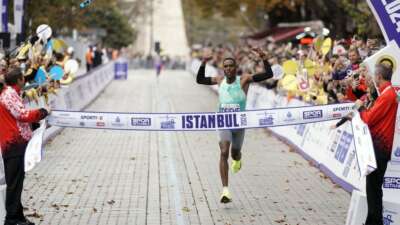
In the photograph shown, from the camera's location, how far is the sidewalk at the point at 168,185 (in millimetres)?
10148

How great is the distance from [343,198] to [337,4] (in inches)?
941

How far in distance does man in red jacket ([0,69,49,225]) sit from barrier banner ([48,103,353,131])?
3.36 feet

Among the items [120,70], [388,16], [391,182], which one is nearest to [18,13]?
[388,16]

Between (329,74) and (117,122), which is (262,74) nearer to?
(117,122)

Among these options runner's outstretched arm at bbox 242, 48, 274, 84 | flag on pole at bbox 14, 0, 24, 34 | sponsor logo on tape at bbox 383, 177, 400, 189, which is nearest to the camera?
sponsor logo on tape at bbox 383, 177, 400, 189

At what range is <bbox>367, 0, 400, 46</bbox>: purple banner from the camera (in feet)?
32.6

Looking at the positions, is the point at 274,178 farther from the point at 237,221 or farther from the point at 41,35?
the point at 41,35

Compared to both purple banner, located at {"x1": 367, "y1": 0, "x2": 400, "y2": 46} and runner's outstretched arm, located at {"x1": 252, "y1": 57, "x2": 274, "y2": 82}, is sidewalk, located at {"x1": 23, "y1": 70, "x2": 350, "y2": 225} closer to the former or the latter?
runner's outstretched arm, located at {"x1": 252, "y1": 57, "x2": 274, "y2": 82}

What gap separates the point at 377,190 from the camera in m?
8.69

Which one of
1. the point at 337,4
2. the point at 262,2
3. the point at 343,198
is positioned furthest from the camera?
the point at 262,2

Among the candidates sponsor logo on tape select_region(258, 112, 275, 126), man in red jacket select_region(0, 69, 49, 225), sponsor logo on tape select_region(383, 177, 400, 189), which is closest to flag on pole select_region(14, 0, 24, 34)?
sponsor logo on tape select_region(258, 112, 275, 126)

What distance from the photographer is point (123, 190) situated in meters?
11.9

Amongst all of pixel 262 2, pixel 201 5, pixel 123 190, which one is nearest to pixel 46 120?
pixel 123 190

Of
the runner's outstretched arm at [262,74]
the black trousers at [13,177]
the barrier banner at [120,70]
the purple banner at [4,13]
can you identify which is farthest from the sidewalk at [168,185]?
the barrier banner at [120,70]
